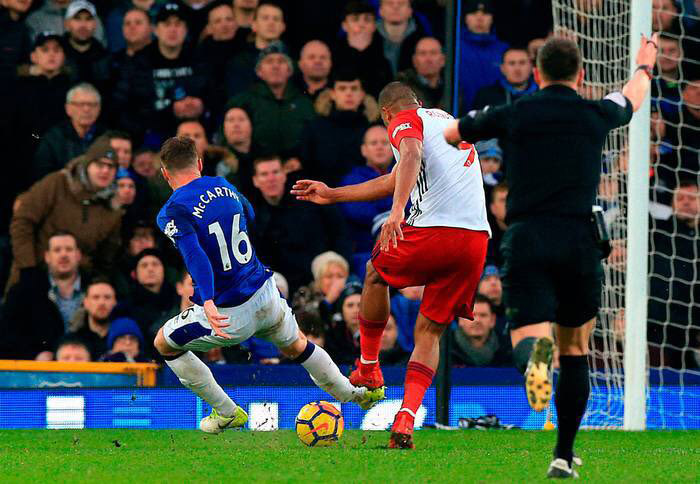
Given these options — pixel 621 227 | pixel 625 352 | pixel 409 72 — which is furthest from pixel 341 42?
pixel 625 352

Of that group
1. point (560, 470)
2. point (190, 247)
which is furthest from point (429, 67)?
point (560, 470)

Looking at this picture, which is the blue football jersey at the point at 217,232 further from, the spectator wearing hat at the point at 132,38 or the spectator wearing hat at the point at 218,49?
the spectator wearing hat at the point at 132,38

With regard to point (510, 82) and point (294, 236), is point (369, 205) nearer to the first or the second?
point (294, 236)

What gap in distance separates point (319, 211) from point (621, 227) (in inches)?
109

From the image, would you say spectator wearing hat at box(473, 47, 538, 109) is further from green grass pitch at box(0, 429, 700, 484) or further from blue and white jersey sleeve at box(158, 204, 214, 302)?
blue and white jersey sleeve at box(158, 204, 214, 302)

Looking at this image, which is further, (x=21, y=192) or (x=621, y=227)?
(x=21, y=192)

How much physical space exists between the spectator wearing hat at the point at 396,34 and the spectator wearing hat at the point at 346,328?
2.77 metres

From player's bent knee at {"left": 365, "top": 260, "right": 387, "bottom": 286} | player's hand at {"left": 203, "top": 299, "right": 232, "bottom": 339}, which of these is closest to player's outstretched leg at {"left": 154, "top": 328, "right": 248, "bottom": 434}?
player's hand at {"left": 203, "top": 299, "right": 232, "bottom": 339}

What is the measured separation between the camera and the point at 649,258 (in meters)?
11.4

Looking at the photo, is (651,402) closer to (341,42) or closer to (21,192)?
(341,42)

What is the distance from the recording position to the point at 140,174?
38.2 ft

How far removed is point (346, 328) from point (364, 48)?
3071mm

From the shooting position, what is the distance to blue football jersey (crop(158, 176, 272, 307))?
708cm

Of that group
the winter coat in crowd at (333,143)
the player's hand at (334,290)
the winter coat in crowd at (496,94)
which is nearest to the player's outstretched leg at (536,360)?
the player's hand at (334,290)
